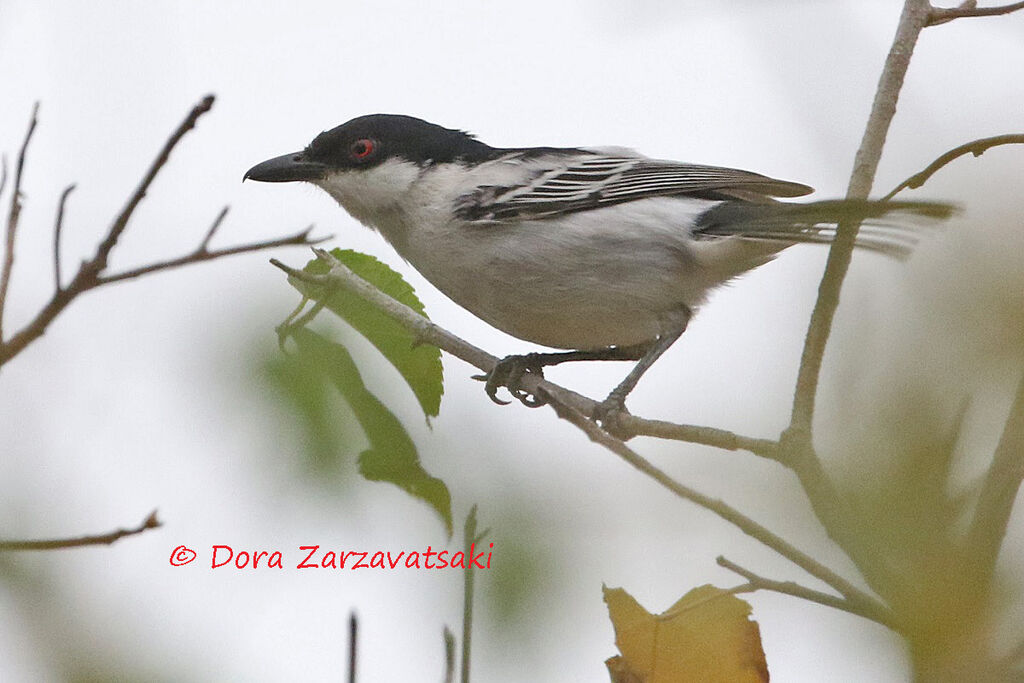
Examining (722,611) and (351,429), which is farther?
(351,429)

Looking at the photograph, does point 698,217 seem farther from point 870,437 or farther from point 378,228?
point 870,437

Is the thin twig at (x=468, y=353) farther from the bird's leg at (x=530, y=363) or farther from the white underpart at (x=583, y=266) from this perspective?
the white underpart at (x=583, y=266)

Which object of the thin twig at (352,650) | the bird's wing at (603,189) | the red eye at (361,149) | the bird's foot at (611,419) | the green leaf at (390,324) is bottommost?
the thin twig at (352,650)

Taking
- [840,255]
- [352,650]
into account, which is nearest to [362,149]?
[840,255]

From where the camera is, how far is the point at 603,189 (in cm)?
523

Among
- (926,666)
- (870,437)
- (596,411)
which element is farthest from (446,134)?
(926,666)

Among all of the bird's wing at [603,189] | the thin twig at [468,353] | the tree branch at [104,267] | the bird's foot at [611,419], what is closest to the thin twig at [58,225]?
the tree branch at [104,267]

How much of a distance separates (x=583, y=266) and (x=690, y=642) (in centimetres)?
268

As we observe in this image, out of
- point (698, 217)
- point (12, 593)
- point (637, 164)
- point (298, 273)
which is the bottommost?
point (12, 593)

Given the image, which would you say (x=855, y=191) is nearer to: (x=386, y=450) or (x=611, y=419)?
(x=611, y=419)

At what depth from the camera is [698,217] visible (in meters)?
4.97

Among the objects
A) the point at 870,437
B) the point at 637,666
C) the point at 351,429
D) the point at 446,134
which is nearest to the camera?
the point at 870,437

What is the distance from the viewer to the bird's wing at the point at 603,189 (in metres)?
5.00

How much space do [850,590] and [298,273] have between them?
1672 millimetres
